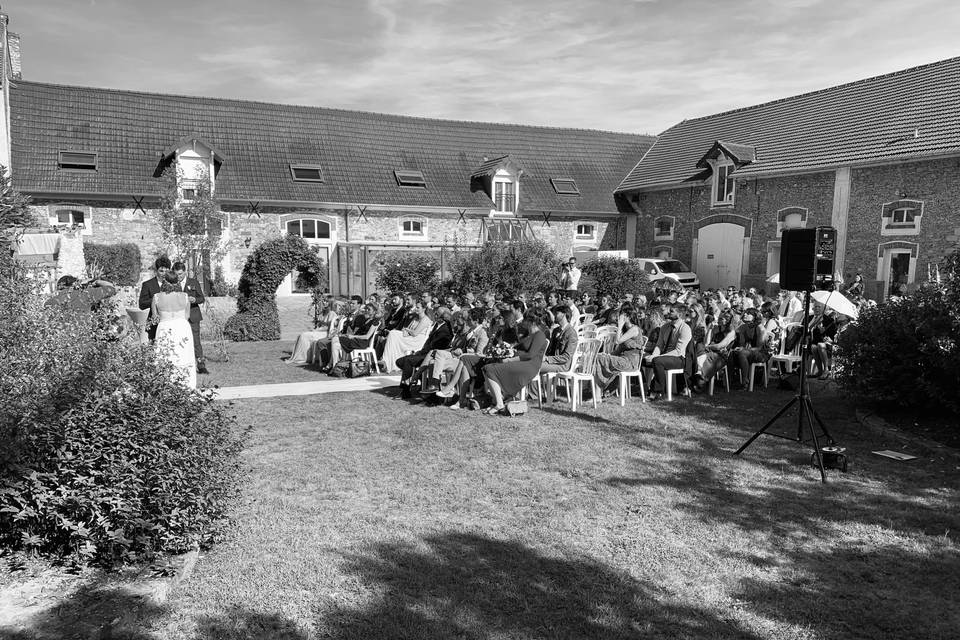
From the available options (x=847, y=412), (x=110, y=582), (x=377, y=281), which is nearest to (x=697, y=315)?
(x=847, y=412)

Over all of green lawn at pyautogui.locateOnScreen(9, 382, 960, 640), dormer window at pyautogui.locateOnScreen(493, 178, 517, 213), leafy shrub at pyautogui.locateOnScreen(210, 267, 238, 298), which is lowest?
green lawn at pyautogui.locateOnScreen(9, 382, 960, 640)

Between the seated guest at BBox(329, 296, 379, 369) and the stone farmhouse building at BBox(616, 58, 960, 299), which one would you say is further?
the stone farmhouse building at BBox(616, 58, 960, 299)

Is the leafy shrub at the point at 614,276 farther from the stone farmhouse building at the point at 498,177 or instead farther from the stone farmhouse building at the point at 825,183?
the stone farmhouse building at the point at 825,183

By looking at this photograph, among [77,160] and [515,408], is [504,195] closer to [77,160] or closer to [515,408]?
[77,160]

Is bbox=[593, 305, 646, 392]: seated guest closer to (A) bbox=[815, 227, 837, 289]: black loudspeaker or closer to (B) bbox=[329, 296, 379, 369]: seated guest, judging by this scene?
(A) bbox=[815, 227, 837, 289]: black loudspeaker

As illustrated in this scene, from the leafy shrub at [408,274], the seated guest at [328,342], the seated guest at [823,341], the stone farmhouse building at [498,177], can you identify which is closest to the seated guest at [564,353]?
the seated guest at [328,342]

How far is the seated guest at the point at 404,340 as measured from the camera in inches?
435

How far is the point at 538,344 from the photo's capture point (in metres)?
8.52

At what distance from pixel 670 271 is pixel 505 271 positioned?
9.63 meters

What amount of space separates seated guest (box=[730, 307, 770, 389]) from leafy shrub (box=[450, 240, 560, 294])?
26.7ft

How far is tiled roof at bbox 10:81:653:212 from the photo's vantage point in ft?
76.7

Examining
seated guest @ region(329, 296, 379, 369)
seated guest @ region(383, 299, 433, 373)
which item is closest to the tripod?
seated guest @ region(383, 299, 433, 373)

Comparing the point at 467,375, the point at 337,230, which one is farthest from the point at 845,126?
the point at 467,375

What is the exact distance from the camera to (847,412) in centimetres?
848
